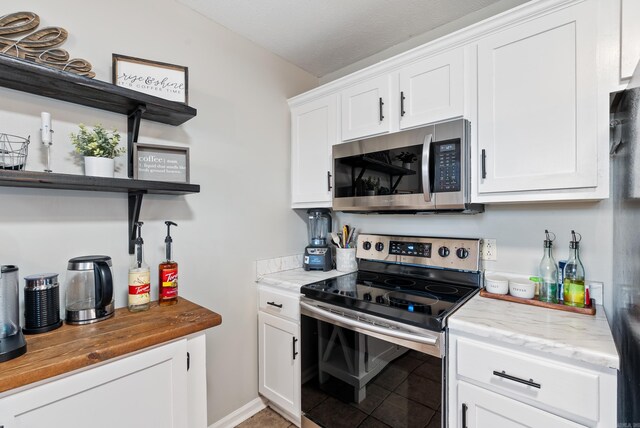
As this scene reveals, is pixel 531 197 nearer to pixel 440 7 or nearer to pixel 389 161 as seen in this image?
pixel 389 161

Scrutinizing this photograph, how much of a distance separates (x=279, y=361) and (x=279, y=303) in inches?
14.0

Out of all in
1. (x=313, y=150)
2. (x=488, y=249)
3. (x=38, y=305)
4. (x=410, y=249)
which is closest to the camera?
(x=38, y=305)

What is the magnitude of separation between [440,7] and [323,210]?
1503mm

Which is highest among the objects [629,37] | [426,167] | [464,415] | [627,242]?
[629,37]

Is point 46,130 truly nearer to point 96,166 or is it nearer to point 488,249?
point 96,166

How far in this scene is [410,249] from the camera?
1917 millimetres

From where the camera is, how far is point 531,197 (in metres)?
1.29

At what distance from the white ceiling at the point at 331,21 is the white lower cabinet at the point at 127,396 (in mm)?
1774

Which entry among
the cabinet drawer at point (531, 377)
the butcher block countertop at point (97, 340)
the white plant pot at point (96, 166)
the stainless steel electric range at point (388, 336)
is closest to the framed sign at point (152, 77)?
the white plant pot at point (96, 166)

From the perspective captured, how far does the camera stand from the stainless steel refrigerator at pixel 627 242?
2.97ft

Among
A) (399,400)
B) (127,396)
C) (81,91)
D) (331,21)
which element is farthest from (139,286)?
(331,21)

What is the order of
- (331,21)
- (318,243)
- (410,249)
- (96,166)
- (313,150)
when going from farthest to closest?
1. (318,243)
2. (313,150)
3. (410,249)
4. (331,21)
5. (96,166)

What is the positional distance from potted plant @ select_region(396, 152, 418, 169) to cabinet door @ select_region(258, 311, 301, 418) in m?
1.11

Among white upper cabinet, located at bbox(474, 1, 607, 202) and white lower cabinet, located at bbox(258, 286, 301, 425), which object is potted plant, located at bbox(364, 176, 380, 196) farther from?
white lower cabinet, located at bbox(258, 286, 301, 425)
